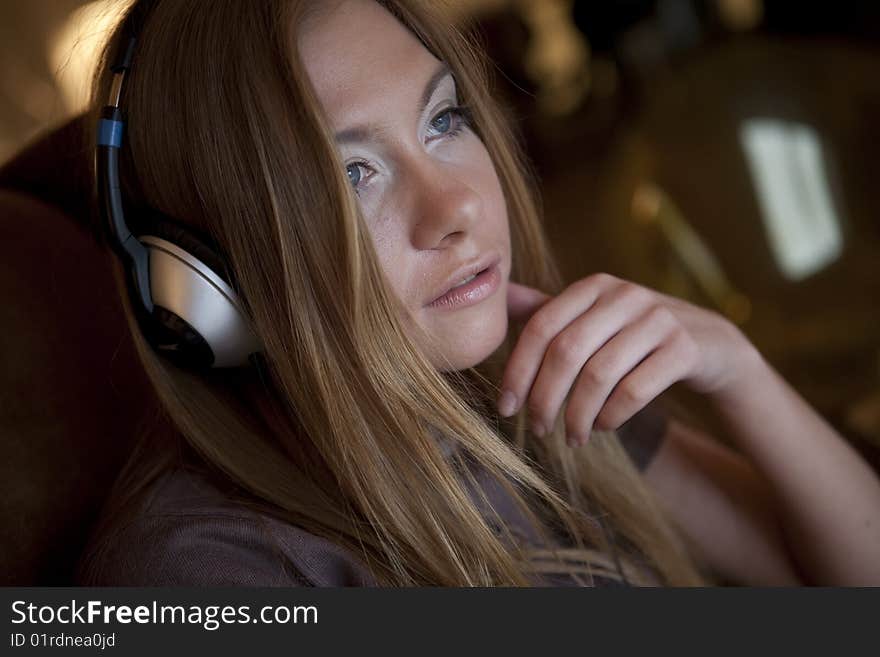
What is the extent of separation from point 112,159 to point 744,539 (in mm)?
698

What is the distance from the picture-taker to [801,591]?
1.87 ft

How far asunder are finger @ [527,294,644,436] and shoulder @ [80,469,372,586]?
180mm

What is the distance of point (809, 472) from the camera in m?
0.82

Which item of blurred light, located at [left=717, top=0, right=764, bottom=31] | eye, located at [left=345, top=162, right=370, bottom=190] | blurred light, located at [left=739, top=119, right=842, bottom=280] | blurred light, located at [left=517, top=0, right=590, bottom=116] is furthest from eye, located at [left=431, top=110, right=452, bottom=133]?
blurred light, located at [left=517, top=0, right=590, bottom=116]

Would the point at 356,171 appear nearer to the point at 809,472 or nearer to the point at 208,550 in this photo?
the point at 208,550

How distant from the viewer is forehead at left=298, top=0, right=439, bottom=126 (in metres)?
0.64

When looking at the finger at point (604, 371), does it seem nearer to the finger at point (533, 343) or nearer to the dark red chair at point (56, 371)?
the finger at point (533, 343)

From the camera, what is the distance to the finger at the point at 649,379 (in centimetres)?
68

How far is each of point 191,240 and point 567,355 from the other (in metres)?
0.30

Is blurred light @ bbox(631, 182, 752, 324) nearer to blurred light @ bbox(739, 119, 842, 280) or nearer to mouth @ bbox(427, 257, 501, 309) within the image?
blurred light @ bbox(739, 119, 842, 280)

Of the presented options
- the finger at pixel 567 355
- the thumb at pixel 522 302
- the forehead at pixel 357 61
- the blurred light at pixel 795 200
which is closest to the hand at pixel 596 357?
the finger at pixel 567 355

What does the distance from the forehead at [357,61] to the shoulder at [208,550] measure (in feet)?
0.97

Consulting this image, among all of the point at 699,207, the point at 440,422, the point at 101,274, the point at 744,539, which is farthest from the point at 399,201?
the point at 699,207

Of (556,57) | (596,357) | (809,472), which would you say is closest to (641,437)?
(809,472)
